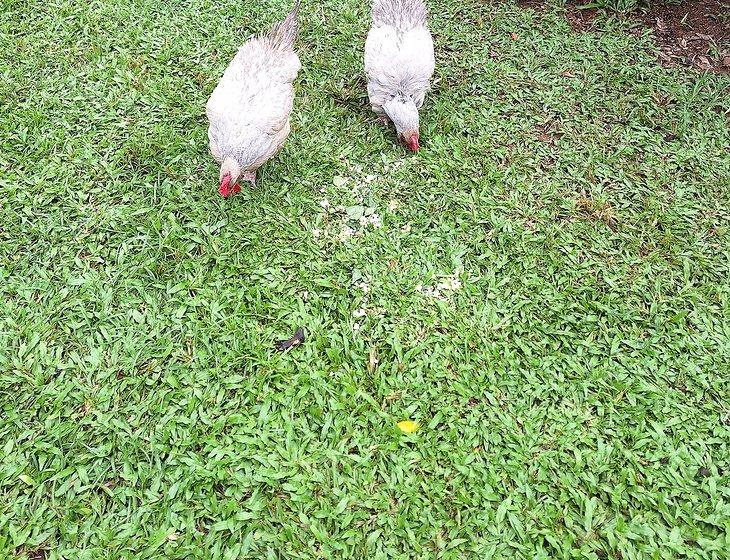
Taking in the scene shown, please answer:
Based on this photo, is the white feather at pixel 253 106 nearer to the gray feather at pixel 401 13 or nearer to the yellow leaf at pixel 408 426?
the gray feather at pixel 401 13

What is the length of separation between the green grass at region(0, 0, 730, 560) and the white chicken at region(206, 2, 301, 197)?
0.33 metres

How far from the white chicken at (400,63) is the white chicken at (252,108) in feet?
2.29

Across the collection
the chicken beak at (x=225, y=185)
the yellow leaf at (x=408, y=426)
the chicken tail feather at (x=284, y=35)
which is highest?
the chicken tail feather at (x=284, y=35)

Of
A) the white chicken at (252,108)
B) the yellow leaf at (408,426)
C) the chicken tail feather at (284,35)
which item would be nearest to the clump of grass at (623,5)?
the chicken tail feather at (284,35)

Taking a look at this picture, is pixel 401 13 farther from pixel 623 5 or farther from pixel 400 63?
pixel 623 5

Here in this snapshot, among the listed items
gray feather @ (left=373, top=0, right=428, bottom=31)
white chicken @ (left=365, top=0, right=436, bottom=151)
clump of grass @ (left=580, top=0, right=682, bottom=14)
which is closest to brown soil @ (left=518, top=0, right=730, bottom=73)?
clump of grass @ (left=580, top=0, right=682, bottom=14)

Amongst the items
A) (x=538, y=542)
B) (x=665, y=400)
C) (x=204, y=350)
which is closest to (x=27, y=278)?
(x=204, y=350)

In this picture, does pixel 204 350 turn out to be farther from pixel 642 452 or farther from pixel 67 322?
pixel 642 452

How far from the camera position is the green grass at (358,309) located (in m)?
2.59

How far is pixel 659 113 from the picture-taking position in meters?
4.48

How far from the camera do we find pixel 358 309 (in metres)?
3.34

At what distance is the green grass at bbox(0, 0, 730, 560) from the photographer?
8.49ft

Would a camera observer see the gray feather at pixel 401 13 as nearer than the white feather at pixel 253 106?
No

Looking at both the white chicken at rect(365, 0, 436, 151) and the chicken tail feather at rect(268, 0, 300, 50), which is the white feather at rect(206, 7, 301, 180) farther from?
the white chicken at rect(365, 0, 436, 151)
